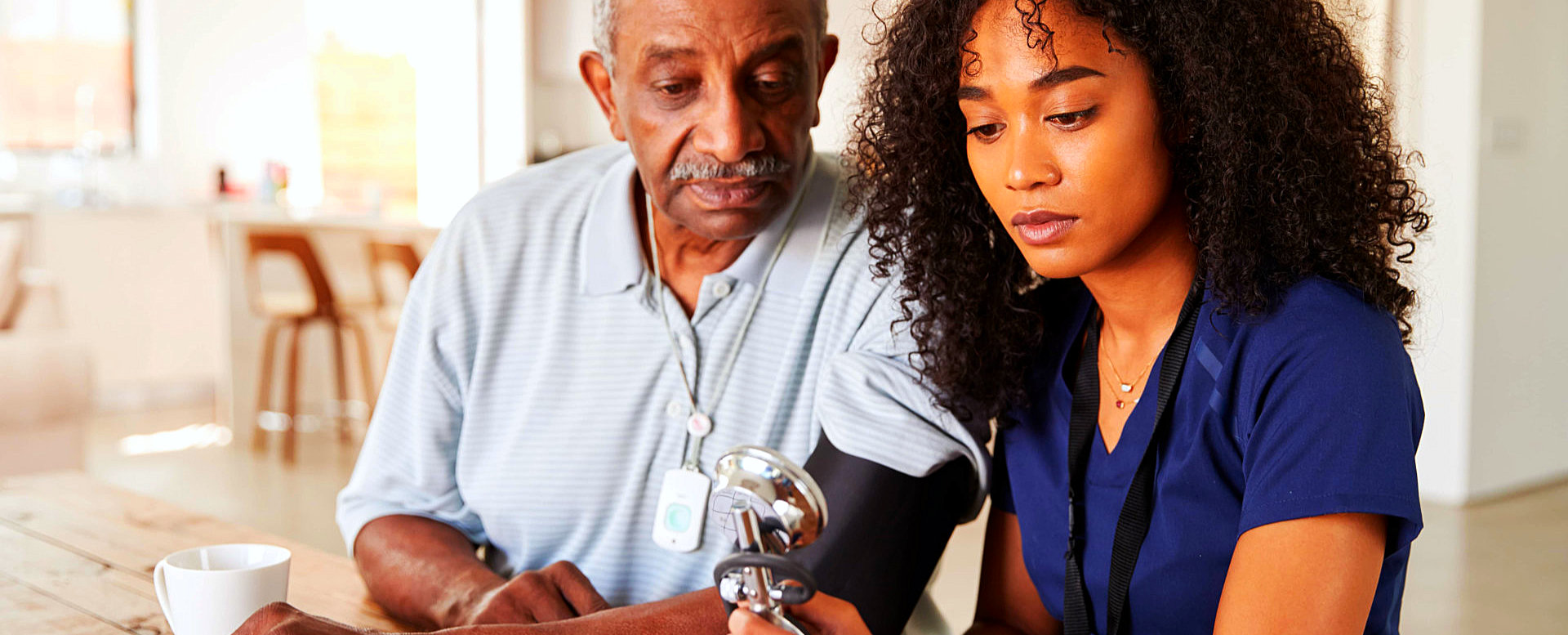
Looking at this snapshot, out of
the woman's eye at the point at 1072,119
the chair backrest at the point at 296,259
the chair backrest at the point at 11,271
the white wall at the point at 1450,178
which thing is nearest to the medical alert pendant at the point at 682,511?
the woman's eye at the point at 1072,119

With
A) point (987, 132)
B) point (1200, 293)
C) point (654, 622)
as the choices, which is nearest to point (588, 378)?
point (654, 622)

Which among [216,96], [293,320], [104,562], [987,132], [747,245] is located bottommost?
[293,320]

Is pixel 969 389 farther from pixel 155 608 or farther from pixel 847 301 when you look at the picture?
pixel 155 608

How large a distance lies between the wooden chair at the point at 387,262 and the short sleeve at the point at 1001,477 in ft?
13.1

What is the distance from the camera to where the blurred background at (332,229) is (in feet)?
13.4

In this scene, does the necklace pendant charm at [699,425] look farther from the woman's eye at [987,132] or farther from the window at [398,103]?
the window at [398,103]

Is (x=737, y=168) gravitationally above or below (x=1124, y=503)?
above

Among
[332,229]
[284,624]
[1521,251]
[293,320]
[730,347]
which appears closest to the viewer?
[284,624]

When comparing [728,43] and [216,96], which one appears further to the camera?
[216,96]

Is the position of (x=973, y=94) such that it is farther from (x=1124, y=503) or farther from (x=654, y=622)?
(x=654, y=622)

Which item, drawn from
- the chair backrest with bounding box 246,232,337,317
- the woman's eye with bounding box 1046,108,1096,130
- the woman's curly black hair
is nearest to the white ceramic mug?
the woman's curly black hair

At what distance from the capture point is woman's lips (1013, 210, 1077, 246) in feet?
3.46

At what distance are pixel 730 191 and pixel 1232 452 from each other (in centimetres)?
57

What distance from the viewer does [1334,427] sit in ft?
3.14
